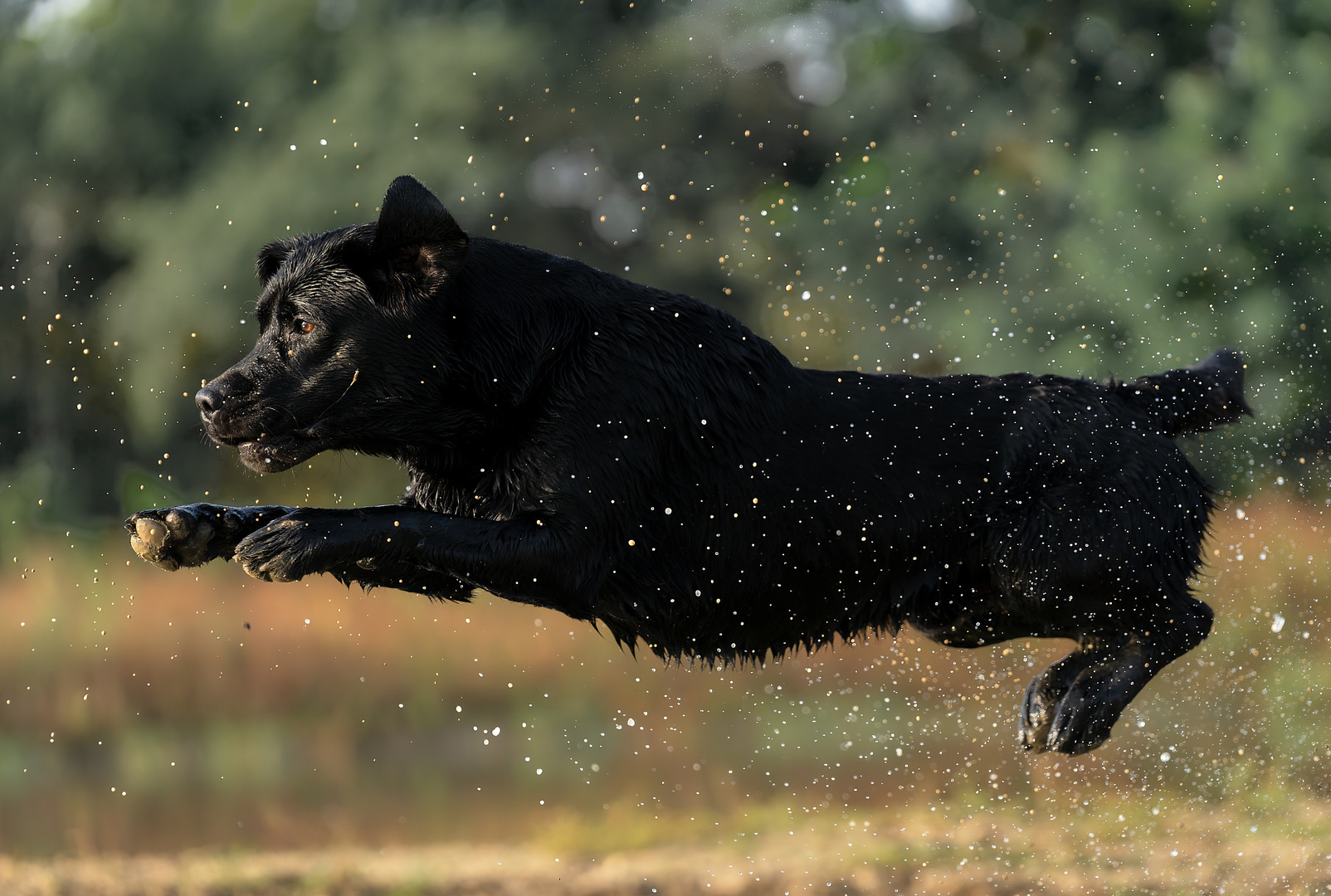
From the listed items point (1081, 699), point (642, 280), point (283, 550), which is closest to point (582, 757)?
point (642, 280)

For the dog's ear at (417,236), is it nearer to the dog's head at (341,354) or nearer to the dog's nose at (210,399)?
the dog's head at (341,354)

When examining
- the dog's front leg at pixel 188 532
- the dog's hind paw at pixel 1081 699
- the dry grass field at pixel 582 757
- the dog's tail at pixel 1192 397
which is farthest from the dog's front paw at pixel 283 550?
the dry grass field at pixel 582 757

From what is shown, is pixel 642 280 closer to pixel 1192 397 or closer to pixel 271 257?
pixel 1192 397

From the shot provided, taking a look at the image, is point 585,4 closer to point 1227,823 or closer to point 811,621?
point 1227,823

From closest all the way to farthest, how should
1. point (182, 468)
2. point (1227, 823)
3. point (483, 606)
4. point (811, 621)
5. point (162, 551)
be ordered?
point (162, 551)
point (811, 621)
point (1227, 823)
point (483, 606)
point (182, 468)

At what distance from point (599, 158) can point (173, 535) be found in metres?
14.2

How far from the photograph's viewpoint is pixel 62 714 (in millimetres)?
14922

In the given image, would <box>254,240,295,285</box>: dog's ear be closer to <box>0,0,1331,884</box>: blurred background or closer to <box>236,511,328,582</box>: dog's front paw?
<box>236,511,328,582</box>: dog's front paw

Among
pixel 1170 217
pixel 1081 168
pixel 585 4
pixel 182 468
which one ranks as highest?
pixel 585 4

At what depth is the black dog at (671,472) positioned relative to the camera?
3879 millimetres

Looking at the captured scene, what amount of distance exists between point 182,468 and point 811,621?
15.0 metres

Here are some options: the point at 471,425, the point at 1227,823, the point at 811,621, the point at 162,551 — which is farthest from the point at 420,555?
the point at 1227,823

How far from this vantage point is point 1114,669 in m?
4.73

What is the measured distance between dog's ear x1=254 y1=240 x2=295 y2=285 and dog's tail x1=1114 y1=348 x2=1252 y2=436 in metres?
2.76
